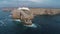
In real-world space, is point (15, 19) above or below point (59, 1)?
below

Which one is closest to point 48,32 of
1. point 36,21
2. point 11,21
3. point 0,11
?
point 36,21

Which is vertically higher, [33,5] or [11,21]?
[33,5]

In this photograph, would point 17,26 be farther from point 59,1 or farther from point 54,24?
point 59,1

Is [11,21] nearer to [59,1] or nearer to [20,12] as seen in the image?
[20,12]

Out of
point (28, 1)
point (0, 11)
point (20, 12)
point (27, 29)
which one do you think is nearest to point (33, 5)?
point (28, 1)

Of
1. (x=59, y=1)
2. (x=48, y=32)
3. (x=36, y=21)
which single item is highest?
(x=59, y=1)

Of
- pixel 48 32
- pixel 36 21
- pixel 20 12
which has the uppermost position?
pixel 20 12
